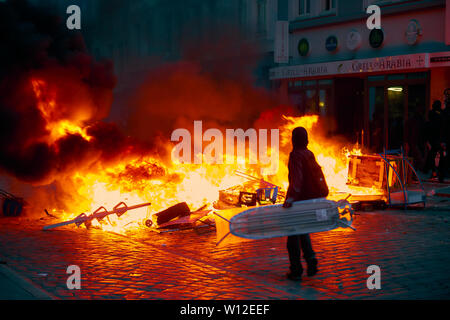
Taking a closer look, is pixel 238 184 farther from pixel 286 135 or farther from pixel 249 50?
pixel 249 50

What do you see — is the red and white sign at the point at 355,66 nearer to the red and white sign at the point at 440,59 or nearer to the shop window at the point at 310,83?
the red and white sign at the point at 440,59

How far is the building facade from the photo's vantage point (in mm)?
16578

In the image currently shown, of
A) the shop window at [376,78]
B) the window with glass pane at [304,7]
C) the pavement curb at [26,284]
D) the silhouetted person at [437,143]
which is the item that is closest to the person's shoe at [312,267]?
the pavement curb at [26,284]

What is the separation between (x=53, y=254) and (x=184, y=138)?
903cm

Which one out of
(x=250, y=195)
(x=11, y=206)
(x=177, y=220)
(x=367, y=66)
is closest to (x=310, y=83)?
(x=367, y=66)

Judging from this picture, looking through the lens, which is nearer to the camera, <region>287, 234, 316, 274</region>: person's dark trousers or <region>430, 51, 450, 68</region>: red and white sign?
<region>287, 234, 316, 274</region>: person's dark trousers

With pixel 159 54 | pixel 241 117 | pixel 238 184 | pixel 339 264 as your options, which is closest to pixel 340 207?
pixel 339 264

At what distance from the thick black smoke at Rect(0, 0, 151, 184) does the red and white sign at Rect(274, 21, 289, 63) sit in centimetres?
1194

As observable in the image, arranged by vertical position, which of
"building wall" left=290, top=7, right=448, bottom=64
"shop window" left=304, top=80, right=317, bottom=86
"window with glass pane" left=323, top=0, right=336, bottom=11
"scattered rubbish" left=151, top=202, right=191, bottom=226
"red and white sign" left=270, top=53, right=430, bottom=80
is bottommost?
"scattered rubbish" left=151, top=202, right=191, bottom=226

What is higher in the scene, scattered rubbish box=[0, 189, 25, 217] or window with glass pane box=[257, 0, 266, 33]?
window with glass pane box=[257, 0, 266, 33]

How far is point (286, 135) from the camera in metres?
16.5

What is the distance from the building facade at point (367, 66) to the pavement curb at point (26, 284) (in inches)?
525

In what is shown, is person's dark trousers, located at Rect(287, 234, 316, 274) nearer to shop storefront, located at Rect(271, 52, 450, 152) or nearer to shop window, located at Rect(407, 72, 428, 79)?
shop storefront, located at Rect(271, 52, 450, 152)

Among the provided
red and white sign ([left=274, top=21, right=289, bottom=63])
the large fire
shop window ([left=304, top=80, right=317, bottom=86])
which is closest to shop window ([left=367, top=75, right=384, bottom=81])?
shop window ([left=304, top=80, right=317, bottom=86])
